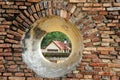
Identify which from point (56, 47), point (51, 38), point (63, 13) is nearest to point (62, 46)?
point (56, 47)

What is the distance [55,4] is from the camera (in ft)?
19.0

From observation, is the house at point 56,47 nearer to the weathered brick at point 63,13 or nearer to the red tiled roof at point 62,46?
the red tiled roof at point 62,46

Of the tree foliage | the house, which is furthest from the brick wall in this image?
the tree foliage

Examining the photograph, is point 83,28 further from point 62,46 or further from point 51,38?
point 51,38

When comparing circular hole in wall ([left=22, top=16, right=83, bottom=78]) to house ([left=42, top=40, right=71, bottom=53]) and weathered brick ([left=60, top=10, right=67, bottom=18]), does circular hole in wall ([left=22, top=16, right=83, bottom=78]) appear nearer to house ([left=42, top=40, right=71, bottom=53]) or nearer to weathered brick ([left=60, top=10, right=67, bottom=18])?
weathered brick ([left=60, top=10, right=67, bottom=18])

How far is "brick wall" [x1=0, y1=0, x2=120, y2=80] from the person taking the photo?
5715 millimetres

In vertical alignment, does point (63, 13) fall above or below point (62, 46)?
below

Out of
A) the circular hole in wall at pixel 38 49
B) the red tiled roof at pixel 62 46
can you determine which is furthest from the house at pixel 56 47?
the circular hole in wall at pixel 38 49

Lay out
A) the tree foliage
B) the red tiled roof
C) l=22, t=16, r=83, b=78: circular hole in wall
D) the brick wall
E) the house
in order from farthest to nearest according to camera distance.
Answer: the tree foliage < the red tiled roof < the house < l=22, t=16, r=83, b=78: circular hole in wall < the brick wall

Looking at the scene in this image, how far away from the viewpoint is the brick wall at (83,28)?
5715mm

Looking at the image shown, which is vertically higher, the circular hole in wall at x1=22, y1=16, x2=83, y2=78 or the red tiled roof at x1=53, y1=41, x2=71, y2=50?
the red tiled roof at x1=53, y1=41, x2=71, y2=50

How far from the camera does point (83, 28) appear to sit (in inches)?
226

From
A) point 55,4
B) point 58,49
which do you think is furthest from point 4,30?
point 58,49

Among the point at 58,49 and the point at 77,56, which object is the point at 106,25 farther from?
the point at 58,49
